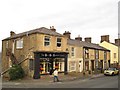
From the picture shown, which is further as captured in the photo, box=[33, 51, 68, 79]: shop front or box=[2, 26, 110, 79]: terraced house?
box=[2, 26, 110, 79]: terraced house

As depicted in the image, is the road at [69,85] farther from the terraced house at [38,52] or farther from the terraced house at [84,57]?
the terraced house at [84,57]

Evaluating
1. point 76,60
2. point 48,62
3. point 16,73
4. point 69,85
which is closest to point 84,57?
point 76,60

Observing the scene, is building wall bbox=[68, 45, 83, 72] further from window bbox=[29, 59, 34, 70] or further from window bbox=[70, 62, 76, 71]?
window bbox=[29, 59, 34, 70]

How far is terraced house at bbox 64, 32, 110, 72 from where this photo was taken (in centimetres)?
3862

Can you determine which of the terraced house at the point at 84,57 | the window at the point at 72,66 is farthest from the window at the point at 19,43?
the window at the point at 72,66

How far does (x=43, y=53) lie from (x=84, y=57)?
11582 millimetres

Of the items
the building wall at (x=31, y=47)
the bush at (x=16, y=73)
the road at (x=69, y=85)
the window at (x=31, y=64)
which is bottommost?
the road at (x=69, y=85)

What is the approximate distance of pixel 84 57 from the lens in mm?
41531

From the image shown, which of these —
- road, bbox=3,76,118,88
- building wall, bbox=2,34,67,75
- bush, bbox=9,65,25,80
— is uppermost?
building wall, bbox=2,34,67,75

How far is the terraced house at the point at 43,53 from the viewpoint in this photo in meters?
32.0

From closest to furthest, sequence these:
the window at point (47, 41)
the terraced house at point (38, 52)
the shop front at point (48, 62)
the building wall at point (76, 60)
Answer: the shop front at point (48, 62)
the terraced house at point (38, 52)
the window at point (47, 41)
the building wall at point (76, 60)

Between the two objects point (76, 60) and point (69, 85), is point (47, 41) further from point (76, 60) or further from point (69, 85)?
point (69, 85)

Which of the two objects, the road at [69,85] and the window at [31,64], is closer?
the road at [69,85]

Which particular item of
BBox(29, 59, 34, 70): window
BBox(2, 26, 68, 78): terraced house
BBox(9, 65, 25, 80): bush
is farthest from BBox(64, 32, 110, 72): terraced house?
BBox(9, 65, 25, 80): bush
